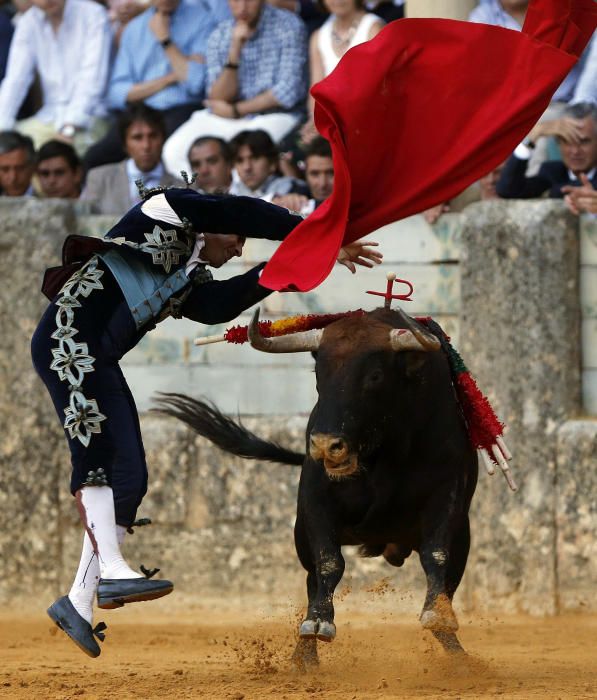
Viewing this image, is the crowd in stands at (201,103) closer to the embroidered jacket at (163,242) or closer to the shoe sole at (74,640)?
the embroidered jacket at (163,242)

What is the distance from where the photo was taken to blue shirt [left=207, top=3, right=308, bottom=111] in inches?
359

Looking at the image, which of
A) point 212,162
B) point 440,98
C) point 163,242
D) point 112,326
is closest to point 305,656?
point 112,326

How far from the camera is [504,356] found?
325 inches

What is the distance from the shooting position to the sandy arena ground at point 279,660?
18.7 ft

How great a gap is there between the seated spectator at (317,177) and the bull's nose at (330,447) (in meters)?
3.02

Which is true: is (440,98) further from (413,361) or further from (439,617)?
(439,617)

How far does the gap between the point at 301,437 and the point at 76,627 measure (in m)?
3.19

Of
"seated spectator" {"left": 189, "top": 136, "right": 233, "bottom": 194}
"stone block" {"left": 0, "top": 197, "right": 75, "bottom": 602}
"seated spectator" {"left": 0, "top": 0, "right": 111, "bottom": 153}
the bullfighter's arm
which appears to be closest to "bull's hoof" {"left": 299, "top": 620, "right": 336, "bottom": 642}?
the bullfighter's arm

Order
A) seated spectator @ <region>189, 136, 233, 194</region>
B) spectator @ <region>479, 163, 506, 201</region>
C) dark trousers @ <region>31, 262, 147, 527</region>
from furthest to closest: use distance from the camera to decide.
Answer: seated spectator @ <region>189, 136, 233, 194</region> < spectator @ <region>479, 163, 506, 201</region> < dark trousers @ <region>31, 262, 147, 527</region>

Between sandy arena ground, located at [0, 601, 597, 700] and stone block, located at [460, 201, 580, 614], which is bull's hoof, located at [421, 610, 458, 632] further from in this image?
stone block, located at [460, 201, 580, 614]

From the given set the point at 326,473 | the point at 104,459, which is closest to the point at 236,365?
the point at 326,473

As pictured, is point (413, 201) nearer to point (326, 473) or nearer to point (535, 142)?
point (326, 473)

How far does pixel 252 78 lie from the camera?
30.2 ft

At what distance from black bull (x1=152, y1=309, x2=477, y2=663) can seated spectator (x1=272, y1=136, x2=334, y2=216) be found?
236 cm
